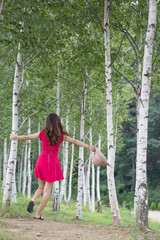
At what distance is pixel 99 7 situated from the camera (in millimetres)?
10352

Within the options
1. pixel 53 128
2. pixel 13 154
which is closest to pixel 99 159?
pixel 53 128

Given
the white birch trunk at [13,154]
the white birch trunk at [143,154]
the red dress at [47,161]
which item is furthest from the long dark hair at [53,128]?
the white birch trunk at [13,154]

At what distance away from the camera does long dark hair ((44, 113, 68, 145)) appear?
541cm

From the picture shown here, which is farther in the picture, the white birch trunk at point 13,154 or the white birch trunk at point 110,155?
the white birch trunk at point 13,154

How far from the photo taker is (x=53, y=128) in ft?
17.8

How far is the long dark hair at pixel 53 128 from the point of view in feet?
17.7

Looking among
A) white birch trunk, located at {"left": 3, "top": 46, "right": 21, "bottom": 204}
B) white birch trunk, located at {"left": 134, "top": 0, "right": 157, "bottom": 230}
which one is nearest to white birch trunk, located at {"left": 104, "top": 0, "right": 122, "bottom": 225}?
white birch trunk, located at {"left": 134, "top": 0, "right": 157, "bottom": 230}

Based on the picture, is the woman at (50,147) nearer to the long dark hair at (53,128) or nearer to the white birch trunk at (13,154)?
the long dark hair at (53,128)

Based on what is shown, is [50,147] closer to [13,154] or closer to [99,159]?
[99,159]

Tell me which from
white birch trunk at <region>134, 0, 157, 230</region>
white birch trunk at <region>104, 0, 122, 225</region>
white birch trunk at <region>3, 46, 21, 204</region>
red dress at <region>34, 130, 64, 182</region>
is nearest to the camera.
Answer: red dress at <region>34, 130, 64, 182</region>

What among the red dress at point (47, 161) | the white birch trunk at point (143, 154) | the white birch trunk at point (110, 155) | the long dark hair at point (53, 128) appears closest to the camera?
the long dark hair at point (53, 128)

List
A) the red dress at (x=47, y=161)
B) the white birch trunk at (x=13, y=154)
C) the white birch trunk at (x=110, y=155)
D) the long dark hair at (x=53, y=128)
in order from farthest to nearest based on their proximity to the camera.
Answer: the white birch trunk at (x=13, y=154)
the white birch trunk at (x=110, y=155)
the red dress at (x=47, y=161)
the long dark hair at (x=53, y=128)

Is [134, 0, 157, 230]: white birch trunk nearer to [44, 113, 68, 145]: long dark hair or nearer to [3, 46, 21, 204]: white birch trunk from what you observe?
[44, 113, 68, 145]: long dark hair

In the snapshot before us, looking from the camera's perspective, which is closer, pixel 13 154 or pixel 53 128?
pixel 53 128
